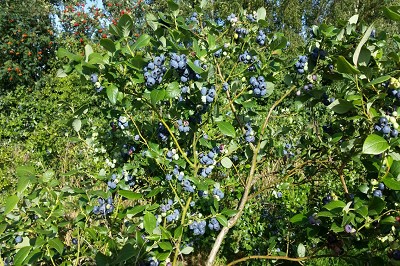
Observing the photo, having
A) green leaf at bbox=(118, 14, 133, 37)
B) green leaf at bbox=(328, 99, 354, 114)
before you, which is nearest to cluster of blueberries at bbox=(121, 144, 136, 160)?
green leaf at bbox=(118, 14, 133, 37)

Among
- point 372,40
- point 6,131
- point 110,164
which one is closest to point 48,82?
point 6,131

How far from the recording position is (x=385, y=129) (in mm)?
997

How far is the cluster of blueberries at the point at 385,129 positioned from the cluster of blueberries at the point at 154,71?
61 cm

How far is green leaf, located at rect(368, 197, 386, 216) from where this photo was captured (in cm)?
101

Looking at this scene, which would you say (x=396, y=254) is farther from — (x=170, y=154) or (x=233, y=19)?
(x=233, y=19)

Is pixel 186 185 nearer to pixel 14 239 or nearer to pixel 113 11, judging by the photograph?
pixel 14 239

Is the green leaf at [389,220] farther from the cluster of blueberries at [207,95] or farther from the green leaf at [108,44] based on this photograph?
the green leaf at [108,44]

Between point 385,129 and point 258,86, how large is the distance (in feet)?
1.49

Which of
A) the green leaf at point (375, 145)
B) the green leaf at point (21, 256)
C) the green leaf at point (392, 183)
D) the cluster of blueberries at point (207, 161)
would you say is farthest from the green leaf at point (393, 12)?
the green leaf at point (21, 256)

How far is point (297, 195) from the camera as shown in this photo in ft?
9.48

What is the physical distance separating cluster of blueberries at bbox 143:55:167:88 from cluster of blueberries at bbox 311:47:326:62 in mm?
512

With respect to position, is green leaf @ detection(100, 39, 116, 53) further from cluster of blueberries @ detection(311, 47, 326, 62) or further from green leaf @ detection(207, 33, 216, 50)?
cluster of blueberries @ detection(311, 47, 326, 62)

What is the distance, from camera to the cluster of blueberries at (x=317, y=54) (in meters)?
1.30

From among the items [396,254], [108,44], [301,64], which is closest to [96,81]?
[108,44]
